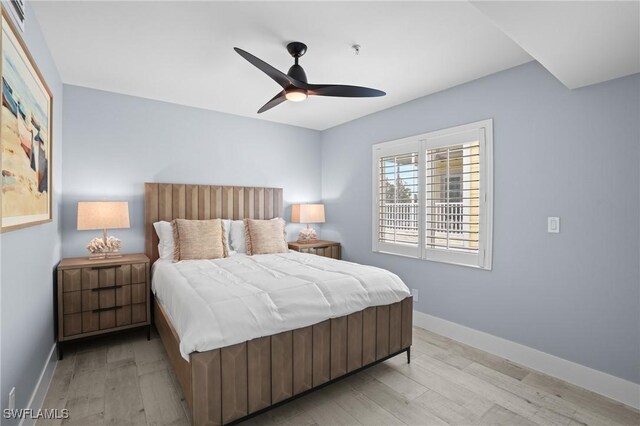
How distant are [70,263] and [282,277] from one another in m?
2.07

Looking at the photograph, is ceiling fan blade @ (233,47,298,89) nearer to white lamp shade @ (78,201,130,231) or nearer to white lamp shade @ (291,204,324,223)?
white lamp shade @ (78,201,130,231)

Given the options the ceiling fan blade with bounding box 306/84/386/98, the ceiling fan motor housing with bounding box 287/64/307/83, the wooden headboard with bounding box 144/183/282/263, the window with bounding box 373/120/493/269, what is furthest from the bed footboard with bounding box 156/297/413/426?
the ceiling fan motor housing with bounding box 287/64/307/83

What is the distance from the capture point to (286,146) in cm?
486

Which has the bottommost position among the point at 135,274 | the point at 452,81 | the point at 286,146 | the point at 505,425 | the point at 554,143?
the point at 505,425

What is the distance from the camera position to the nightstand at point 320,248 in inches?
172

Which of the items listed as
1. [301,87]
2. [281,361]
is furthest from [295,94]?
[281,361]

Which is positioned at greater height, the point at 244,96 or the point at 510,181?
the point at 244,96

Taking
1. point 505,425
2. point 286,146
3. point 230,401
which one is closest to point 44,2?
point 230,401

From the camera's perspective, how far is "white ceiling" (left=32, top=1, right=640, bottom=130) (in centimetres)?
197

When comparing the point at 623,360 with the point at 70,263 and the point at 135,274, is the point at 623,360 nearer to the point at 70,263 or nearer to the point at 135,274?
the point at 135,274

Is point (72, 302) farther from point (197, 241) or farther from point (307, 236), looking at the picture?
point (307, 236)

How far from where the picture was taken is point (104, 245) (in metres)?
3.24

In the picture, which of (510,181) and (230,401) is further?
(510,181)

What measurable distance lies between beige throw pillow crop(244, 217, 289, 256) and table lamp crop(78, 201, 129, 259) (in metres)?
1.32
